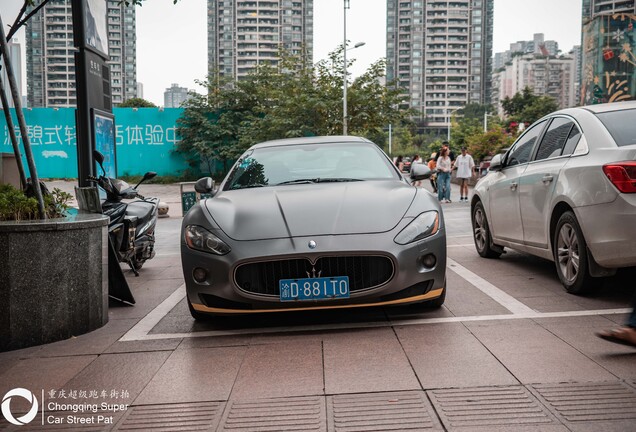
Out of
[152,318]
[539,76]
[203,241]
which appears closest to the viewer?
[203,241]

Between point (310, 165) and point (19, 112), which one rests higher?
point (19, 112)

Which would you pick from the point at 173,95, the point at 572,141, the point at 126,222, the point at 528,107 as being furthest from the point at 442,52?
the point at 572,141

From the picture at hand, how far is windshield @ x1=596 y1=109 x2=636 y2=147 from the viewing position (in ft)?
17.0

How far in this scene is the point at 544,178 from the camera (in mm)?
6008

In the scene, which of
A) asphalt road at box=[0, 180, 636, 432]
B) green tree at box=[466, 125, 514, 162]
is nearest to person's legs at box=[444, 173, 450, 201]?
green tree at box=[466, 125, 514, 162]

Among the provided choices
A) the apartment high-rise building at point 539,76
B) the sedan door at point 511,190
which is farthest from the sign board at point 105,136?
the apartment high-rise building at point 539,76

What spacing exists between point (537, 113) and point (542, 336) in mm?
65018

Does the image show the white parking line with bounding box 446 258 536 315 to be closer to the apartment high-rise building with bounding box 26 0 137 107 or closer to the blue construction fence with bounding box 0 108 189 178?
the blue construction fence with bounding box 0 108 189 178

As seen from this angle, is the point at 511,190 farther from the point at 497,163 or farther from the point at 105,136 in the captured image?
the point at 105,136

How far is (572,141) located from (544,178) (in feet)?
1.32

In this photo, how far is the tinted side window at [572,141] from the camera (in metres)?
5.73

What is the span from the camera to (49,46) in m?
94.1

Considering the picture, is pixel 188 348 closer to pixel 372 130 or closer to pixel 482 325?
pixel 482 325

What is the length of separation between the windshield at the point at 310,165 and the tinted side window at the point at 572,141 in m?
1.51
